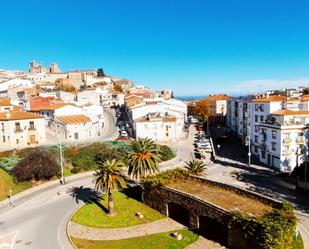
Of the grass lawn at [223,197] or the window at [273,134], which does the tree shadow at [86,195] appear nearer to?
the grass lawn at [223,197]

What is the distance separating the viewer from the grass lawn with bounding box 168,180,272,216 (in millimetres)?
28438

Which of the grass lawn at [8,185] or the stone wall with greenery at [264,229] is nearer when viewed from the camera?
the stone wall with greenery at [264,229]

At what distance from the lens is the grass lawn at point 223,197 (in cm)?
2844

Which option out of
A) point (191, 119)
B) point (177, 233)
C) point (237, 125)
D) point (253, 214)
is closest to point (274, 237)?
point (253, 214)

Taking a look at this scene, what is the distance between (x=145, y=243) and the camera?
94.8 ft

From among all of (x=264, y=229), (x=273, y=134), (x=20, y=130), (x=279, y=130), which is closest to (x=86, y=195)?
(x=20, y=130)

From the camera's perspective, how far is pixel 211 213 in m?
29.5

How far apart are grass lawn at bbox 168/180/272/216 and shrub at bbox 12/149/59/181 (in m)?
23.0

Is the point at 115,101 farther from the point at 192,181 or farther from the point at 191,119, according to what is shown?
the point at 192,181

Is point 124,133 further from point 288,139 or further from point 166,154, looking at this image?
point 288,139

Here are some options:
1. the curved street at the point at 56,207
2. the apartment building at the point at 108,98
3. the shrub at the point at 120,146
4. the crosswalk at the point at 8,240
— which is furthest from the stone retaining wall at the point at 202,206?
the apartment building at the point at 108,98

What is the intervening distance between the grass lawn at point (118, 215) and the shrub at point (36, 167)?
514 inches

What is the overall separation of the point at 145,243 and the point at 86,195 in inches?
697

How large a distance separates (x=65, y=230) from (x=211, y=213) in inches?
632
